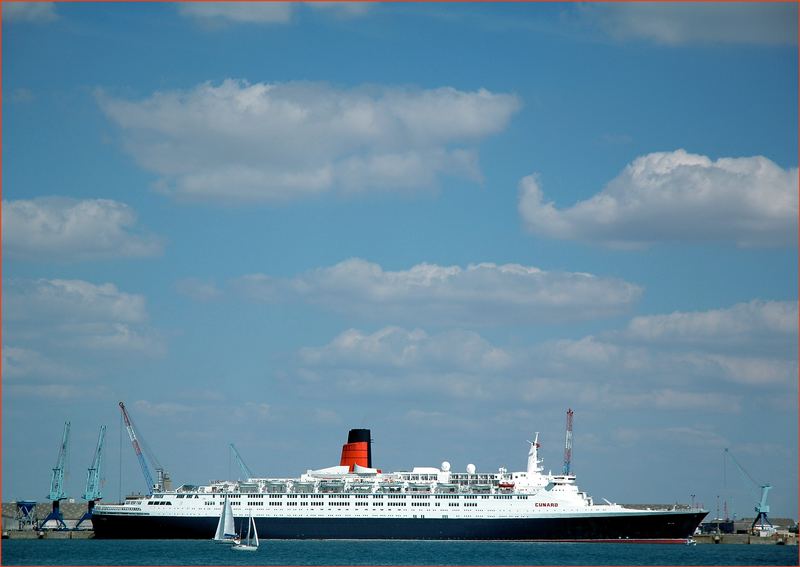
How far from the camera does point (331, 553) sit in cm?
9562

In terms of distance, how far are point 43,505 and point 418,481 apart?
7796 centimetres

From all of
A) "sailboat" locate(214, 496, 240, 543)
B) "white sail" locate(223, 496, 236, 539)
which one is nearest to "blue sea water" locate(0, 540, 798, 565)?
"sailboat" locate(214, 496, 240, 543)

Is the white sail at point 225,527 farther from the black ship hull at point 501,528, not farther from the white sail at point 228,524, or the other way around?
the black ship hull at point 501,528

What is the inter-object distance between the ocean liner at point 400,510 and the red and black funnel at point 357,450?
0.36ft

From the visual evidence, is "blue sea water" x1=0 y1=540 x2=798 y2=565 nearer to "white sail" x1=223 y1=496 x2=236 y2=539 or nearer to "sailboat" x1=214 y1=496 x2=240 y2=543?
"sailboat" x1=214 y1=496 x2=240 y2=543

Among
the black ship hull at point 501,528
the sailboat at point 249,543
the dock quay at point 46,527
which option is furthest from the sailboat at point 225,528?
the dock quay at point 46,527

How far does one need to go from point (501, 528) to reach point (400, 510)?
8729 millimetres

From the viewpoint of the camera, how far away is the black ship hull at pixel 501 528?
346ft

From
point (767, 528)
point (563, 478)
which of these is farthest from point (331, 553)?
point (767, 528)

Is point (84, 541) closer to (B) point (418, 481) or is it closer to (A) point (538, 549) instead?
(B) point (418, 481)

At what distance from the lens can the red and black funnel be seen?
116188 mm

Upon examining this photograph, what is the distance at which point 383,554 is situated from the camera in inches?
3703

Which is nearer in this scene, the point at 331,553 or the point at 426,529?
the point at 331,553

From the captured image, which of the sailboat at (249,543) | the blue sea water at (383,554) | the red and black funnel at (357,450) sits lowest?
the blue sea water at (383,554)
